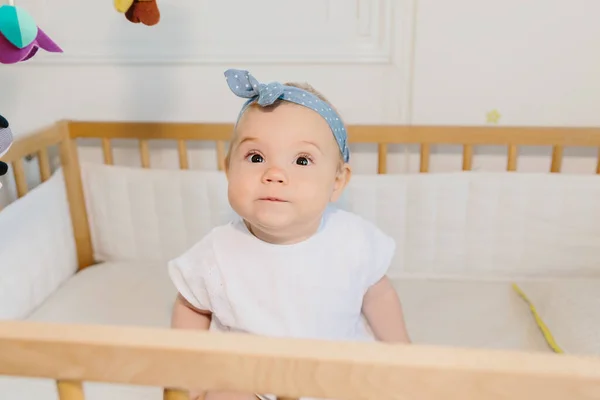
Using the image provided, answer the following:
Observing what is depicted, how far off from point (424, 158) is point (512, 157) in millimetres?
190

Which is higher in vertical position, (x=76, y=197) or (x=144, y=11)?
(x=144, y=11)

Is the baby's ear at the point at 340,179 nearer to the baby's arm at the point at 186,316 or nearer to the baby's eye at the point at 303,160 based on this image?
the baby's eye at the point at 303,160

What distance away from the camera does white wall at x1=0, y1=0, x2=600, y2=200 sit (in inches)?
49.9

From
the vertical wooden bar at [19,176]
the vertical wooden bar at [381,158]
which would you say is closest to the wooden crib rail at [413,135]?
the vertical wooden bar at [381,158]

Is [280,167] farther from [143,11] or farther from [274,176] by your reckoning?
[143,11]

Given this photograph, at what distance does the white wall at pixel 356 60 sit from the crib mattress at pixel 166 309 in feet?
1.00

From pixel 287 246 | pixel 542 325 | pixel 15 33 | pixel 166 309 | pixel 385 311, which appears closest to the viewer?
pixel 15 33

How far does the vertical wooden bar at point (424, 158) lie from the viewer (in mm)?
1321

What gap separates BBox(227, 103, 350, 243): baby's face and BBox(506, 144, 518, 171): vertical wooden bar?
599mm

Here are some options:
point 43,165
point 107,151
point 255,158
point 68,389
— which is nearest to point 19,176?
point 43,165

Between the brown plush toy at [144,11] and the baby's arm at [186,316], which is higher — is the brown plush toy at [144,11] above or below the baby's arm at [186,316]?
above

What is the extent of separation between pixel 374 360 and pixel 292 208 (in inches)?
12.9

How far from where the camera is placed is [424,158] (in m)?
1.33

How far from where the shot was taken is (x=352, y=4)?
1289mm
